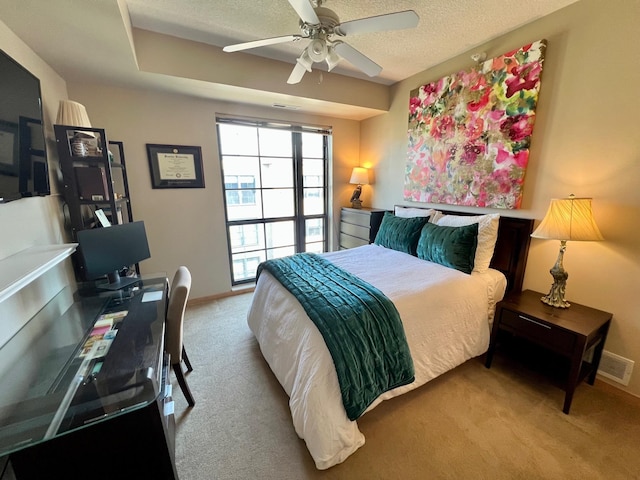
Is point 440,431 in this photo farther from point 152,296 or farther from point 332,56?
point 332,56

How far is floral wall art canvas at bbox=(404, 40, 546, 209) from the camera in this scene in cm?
204

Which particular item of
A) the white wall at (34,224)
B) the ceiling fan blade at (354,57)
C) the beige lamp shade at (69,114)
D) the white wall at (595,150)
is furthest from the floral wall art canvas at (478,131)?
the white wall at (34,224)

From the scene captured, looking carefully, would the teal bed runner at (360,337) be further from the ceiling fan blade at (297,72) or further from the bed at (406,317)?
the ceiling fan blade at (297,72)

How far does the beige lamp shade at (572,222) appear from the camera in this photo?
162cm

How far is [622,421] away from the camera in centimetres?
155

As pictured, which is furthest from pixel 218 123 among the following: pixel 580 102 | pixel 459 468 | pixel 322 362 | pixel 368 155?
pixel 459 468

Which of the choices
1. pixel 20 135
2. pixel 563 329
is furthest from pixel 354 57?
pixel 563 329

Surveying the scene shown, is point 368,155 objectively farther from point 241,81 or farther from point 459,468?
point 459,468

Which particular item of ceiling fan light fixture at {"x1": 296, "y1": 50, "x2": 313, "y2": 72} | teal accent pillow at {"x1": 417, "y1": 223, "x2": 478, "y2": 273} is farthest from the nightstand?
ceiling fan light fixture at {"x1": 296, "y1": 50, "x2": 313, "y2": 72}

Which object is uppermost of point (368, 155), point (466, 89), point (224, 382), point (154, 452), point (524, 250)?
point (466, 89)

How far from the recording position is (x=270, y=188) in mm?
3494

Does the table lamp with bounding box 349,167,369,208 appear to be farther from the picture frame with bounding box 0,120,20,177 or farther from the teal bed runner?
the picture frame with bounding box 0,120,20,177

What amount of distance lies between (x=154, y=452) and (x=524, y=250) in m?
2.69

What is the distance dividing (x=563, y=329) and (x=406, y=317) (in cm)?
95
